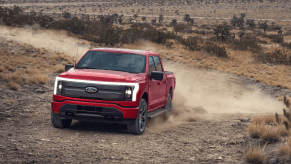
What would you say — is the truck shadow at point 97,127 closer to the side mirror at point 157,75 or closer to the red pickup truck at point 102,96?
the red pickup truck at point 102,96

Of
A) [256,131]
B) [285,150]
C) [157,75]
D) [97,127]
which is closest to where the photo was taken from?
[285,150]

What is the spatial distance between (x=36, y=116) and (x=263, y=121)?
575 cm

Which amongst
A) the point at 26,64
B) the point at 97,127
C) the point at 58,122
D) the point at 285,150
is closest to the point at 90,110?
the point at 58,122

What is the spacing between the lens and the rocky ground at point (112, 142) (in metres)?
6.08

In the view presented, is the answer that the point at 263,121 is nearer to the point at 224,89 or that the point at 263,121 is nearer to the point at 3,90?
the point at 3,90

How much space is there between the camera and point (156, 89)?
8.95 meters

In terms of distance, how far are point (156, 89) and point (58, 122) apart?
8.06 feet

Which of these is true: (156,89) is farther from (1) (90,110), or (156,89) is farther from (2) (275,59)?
(2) (275,59)

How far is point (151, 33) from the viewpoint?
34344mm

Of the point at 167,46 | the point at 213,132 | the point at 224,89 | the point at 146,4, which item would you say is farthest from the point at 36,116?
the point at 146,4

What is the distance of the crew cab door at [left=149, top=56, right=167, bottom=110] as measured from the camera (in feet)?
28.2

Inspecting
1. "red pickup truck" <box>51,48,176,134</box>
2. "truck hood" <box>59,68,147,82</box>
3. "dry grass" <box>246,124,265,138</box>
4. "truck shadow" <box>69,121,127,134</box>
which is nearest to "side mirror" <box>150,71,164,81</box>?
"red pickup truck" <box>51,48,176,134</box>

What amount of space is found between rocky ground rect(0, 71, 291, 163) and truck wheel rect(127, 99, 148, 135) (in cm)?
14

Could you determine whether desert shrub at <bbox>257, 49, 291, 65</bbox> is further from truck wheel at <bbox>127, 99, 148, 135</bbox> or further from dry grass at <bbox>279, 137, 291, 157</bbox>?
dry grass at <bbox>279, 137, 291, 157</bbox>
